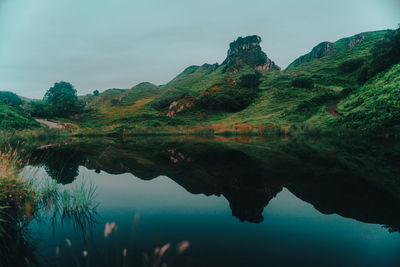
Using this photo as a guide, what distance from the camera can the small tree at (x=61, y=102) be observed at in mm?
113188

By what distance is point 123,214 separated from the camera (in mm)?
6535

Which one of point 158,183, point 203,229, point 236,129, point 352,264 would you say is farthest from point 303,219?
point 236,129

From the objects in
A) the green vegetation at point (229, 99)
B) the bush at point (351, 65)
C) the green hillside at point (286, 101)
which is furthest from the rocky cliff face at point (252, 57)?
the bush at point (351, 65)

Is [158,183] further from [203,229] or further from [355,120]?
[355,120]

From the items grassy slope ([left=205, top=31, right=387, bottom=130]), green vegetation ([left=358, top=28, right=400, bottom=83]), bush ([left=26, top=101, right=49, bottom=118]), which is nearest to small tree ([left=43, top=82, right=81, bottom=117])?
bush ([left=26, top=101, right=49, bottom=118])

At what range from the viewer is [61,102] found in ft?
378

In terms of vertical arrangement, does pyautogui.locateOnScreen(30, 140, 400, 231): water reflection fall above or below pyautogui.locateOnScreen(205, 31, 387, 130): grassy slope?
below

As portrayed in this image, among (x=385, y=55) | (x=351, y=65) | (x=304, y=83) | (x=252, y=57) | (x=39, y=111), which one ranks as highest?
(x=252, y=57)

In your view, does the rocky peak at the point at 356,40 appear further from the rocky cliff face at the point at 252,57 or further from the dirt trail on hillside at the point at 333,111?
the dirt trail on hillside at the point at 333,111

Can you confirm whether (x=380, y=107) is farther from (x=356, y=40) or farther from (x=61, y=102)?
(x=356, y=40)

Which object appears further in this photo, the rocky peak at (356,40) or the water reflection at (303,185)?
the rocky peak at (356,40)

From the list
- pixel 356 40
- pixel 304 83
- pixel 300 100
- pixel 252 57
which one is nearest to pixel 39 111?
pixel 300 100

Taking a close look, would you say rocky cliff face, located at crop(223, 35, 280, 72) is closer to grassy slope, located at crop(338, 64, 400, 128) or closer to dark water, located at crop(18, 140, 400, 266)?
grassy slope, located at crop(338, 64, 400, 128)

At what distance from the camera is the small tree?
11319 centimetres
